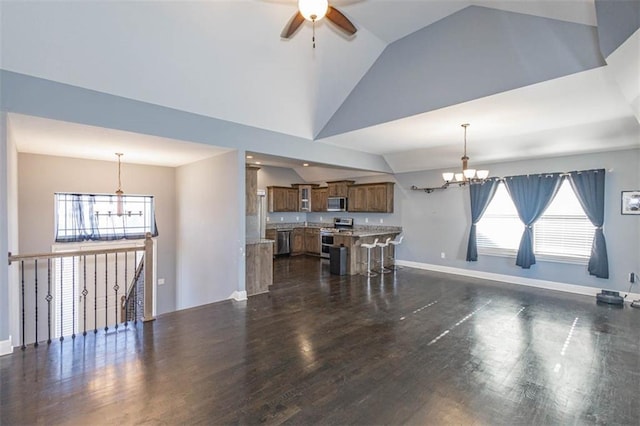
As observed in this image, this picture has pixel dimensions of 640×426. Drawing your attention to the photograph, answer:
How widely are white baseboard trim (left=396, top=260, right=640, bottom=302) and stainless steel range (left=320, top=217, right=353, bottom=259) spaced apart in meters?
2.11

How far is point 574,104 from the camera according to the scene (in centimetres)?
379

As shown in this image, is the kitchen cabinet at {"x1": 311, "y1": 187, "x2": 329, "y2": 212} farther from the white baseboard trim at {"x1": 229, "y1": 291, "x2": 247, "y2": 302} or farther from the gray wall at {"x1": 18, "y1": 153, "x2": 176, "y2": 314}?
the white baseboard trim at {"x1": 229, "y1": 291, "x2": 247, "y2": 302}

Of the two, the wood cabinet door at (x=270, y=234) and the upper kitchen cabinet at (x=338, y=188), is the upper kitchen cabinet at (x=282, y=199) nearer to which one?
the wood cabinet door at (x=270, y=234)

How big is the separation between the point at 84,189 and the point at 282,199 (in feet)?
17.2

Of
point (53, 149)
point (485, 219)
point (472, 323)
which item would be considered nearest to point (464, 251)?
point (485, 219)

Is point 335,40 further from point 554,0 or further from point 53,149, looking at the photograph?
point 53,149

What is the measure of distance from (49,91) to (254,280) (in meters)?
3.81

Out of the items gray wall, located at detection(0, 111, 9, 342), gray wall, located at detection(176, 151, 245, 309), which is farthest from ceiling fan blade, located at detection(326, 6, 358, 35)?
gray wall, located at detection(0, 111, 9, 342)

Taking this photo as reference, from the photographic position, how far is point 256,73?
421 centimetres

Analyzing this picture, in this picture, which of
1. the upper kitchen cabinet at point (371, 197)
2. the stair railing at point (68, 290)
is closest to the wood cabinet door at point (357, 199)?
the upper kitchen cabinet at point (371, 197)

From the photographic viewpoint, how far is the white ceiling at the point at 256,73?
2.97m

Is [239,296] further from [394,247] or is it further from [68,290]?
[394,247]

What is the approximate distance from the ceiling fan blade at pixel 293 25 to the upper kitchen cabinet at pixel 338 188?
21.2ft

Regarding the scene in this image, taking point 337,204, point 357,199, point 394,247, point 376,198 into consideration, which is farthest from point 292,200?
point 394,247
